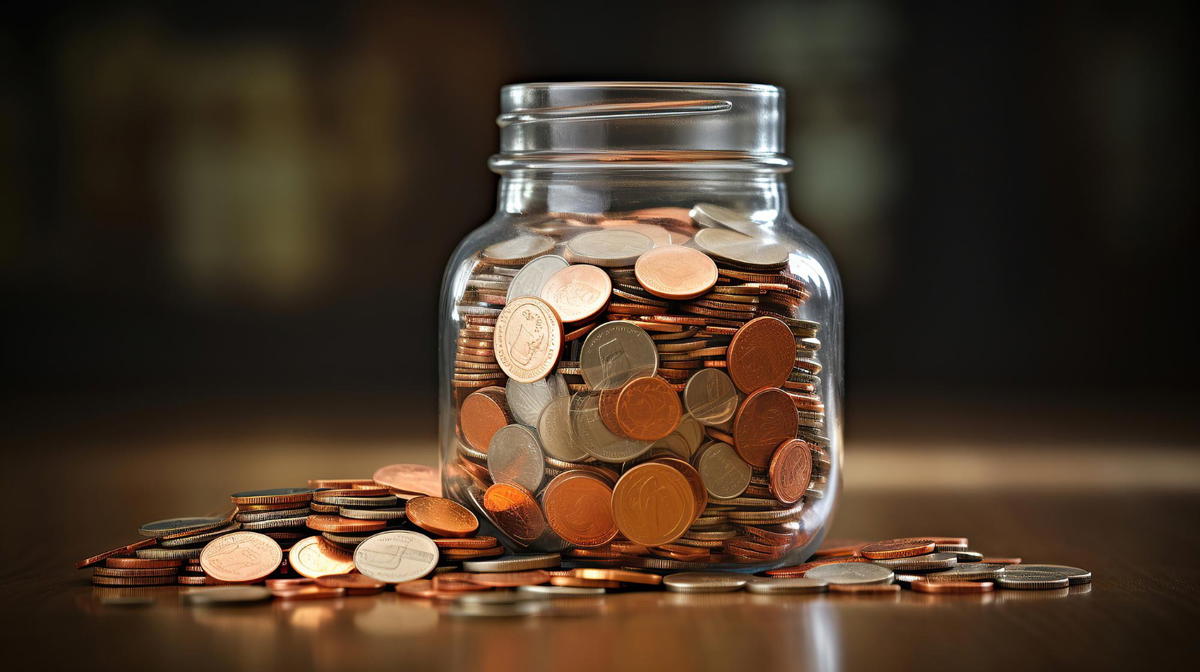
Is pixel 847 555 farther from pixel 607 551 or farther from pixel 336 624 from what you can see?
pixel 336 624

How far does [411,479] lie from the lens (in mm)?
2287

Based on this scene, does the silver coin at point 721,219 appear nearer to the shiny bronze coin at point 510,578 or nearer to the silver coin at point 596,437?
the silver coin at point 596,437

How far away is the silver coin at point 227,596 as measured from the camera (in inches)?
68.5

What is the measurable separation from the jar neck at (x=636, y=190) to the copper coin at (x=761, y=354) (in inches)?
10.4

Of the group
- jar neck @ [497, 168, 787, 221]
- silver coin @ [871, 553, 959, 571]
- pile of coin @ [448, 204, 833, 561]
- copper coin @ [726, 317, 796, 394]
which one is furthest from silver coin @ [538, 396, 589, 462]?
silver coin @ [871, 553, 959, 571]

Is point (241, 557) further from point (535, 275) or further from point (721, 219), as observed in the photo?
point (721, 219)

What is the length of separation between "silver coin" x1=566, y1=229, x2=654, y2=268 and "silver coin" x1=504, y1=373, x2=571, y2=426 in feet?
0.51

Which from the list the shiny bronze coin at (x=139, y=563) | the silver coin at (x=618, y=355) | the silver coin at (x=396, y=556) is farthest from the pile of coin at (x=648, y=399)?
the shiny bronze coin at (x=139, y=563)

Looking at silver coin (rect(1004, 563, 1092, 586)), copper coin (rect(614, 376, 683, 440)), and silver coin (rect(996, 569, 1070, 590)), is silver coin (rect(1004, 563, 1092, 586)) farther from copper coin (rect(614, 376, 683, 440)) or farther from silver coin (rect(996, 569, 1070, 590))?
copper coin (rect(614, 376, 683, 440))

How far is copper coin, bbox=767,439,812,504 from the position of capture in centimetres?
183

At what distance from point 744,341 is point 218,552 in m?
0.73

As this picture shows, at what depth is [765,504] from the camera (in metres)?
1.85

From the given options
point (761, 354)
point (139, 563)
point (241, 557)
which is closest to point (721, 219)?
point (761, 354)

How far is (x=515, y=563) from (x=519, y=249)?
1.38 feet
